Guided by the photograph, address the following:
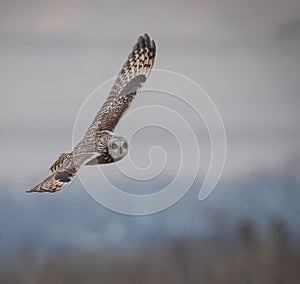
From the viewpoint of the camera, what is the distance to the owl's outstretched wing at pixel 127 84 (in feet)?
10.4

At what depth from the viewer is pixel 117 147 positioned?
316 centimetres

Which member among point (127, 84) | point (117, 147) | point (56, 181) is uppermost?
point (127, 84)

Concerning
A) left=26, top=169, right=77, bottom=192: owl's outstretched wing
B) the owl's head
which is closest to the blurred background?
left=26, top=169, right=77, bottom=192: owl's outstretched wing

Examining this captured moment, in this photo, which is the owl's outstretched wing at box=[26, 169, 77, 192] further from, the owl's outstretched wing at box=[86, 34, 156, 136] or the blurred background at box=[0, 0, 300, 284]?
the owl's outstretched wing at box=[86, 34, 156, 136]

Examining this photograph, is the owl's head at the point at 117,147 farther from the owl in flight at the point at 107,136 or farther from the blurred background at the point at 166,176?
the blurred background at the point at 166,176

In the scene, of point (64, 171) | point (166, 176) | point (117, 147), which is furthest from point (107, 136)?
point (166, 176)

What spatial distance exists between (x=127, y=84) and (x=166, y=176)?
0.41 metres

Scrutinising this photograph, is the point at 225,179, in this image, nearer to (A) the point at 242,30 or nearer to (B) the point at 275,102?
(B) the point at 275,102

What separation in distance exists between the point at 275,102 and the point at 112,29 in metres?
0.74

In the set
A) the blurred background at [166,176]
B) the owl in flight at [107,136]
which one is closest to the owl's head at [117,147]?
the owl in flight at [107,136]

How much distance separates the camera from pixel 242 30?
3.38 m

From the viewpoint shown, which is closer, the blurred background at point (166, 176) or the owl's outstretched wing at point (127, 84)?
the owl's outstretched wing at point (127, 84)

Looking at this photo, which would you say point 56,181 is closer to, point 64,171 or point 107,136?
point 64,171

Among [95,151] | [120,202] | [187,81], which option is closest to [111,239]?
[120,202]
